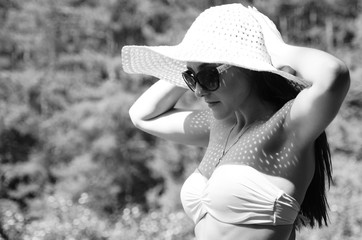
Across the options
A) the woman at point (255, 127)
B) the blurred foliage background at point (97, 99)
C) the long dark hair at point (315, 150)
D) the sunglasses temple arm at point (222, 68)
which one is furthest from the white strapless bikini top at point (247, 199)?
the blurred foliage background at point (97, 99)

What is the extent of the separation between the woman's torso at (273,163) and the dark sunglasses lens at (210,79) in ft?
0.46

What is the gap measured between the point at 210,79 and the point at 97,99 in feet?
27.6

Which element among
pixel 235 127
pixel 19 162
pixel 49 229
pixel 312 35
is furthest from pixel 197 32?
pixel 19 162

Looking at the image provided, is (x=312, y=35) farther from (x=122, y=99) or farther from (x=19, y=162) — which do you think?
(x=19, y=162)

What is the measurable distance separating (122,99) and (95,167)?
1018 millimetres

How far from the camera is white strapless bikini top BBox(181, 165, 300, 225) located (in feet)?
5.00

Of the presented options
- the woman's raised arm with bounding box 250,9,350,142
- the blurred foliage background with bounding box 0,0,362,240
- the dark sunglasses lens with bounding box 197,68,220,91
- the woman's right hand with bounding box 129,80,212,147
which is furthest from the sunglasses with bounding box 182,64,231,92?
the blurred foliage background with bounding box 0,0,362,240

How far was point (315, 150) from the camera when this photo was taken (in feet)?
5.26

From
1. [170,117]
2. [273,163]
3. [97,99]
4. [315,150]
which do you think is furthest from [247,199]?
[97,99]

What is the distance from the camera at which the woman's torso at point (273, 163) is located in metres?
1.54

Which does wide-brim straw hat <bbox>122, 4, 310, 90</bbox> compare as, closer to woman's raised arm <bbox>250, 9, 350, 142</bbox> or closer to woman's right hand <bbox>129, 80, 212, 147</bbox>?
Answer: woman's raised arm <bbox>250, 9, 350, 142</bbox>

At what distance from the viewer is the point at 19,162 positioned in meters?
10.4

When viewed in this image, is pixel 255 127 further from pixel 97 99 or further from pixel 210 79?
pixel 97 99

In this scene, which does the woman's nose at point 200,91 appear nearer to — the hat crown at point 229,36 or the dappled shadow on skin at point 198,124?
the hat crown at point 229,36
